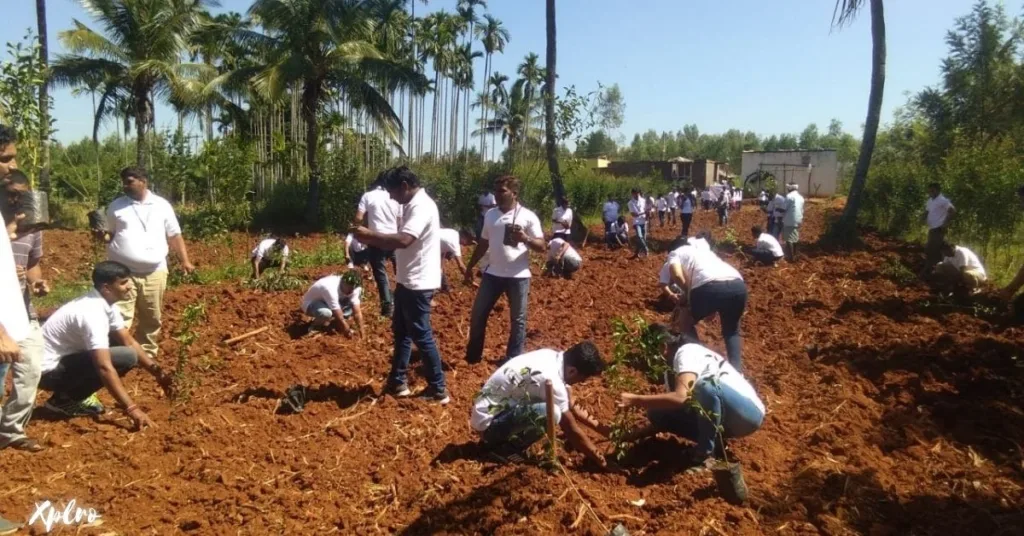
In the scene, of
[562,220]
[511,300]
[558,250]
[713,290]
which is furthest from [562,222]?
[713,290]

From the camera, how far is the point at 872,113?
16703mm

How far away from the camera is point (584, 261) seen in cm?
1385

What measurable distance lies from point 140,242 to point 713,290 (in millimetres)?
4630

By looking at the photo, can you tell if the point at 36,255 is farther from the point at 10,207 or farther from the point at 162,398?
the point at 162,398

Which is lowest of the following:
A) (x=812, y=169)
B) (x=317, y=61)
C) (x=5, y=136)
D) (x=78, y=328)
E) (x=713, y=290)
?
(x=78, y=328)

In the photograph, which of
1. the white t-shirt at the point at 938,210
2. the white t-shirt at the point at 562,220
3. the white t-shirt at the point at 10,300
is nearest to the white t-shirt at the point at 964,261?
the white t-shirt at the point at 938,210

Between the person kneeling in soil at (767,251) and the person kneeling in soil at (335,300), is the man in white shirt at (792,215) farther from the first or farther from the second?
the person kneeling in soil at (335,300)

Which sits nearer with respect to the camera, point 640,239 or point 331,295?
point 331,295

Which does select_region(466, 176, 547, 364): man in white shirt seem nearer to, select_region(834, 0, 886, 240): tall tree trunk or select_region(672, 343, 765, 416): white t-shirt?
select_region(672, 343, 765, 416): white t-shirt

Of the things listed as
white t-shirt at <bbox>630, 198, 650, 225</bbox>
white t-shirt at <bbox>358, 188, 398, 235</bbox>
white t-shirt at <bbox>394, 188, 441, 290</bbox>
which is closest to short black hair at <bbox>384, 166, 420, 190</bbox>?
white t-shirt at <bbox>394, 188, 441, 290</bbox>

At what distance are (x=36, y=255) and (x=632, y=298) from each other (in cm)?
695

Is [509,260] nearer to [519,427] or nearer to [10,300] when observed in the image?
[519,427]

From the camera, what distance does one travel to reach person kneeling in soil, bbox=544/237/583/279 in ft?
37.0

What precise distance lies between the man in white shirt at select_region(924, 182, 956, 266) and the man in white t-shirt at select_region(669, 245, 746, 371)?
809 centimetres
